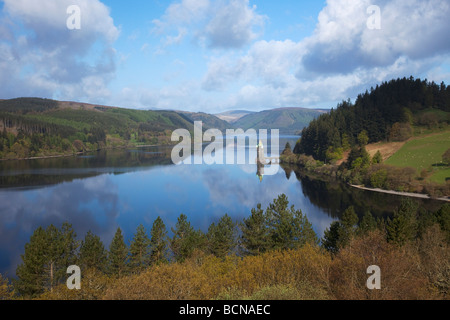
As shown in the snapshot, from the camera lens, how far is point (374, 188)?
62.0m

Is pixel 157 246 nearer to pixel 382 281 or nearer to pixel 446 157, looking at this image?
pixel 382 281

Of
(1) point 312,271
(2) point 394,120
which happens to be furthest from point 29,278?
(2) point 394,120

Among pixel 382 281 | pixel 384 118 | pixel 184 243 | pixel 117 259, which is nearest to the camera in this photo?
pixel 382 281

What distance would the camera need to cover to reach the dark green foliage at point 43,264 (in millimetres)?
20266

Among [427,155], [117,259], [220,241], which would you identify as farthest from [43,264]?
[427,155]

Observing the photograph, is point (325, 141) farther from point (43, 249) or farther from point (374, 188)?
point (43, 249)

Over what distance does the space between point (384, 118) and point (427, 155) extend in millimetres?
26205

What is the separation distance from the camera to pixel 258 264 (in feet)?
53.0

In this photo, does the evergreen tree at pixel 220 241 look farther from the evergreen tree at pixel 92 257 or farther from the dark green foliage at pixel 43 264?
the dark green foliage at pixel 43 264

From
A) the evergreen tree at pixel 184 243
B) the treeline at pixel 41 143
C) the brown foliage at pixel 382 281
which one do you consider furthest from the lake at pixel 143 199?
the treeline at pixel 41 143

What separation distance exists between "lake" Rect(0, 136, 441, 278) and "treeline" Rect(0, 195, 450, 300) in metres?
9.23
